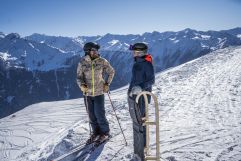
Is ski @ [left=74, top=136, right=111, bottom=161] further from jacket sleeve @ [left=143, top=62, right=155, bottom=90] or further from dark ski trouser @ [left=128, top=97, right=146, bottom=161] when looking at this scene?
jacket sleeve @ [left=143, top=62, right=155, bottom=90]

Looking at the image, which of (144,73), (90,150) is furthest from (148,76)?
(90,150)

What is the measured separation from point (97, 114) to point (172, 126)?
236 centimetres

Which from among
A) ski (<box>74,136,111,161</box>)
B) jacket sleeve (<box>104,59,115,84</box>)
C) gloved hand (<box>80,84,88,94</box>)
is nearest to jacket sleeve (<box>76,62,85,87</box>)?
gloved hand (<box>80,84,88,94</box>)

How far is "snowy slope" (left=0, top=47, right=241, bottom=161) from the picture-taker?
7.06 meters

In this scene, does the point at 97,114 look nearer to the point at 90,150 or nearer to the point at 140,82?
the point at 90,150

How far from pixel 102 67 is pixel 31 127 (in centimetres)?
721

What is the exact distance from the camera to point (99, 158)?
23.6ft

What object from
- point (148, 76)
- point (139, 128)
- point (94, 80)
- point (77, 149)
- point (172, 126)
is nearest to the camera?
point (139, 128)

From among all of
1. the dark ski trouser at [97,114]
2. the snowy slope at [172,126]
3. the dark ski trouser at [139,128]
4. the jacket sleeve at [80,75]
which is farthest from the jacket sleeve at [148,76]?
the jacket sleeve at [80,75]

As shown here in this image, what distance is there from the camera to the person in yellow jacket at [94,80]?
782 cm

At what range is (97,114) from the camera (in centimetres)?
794

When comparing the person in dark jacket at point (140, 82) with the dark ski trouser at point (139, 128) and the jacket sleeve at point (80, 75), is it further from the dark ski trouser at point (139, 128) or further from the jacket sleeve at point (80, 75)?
the jacket sleeve at point (80, 75)

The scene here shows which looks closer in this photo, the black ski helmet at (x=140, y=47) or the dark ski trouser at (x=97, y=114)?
the black ski helmet at (x=140, y=47)

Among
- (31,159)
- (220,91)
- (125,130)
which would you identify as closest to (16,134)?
(31,159)
